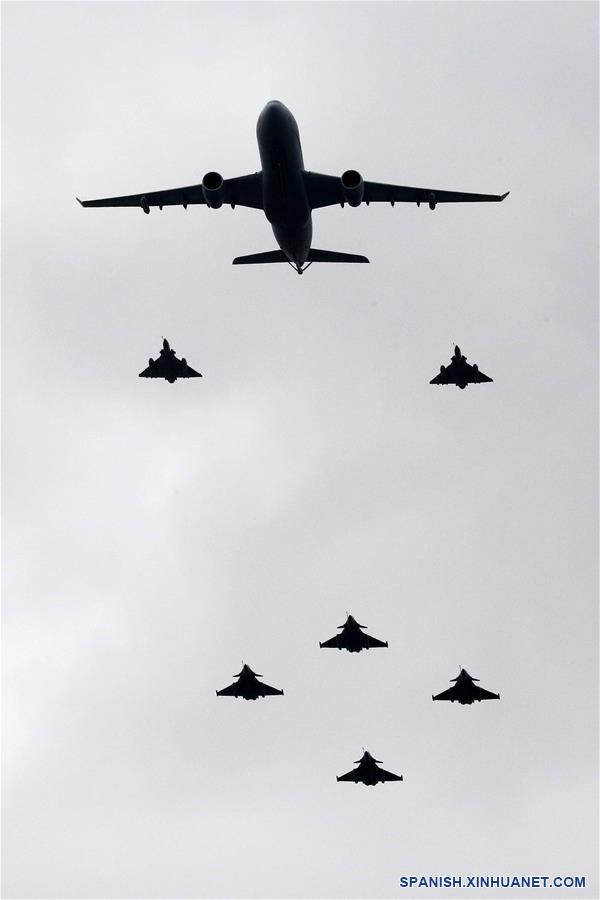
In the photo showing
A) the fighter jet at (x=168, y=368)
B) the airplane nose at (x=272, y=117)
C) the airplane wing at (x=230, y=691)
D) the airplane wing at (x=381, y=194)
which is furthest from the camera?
the fighter jet at (x=168, y=368)

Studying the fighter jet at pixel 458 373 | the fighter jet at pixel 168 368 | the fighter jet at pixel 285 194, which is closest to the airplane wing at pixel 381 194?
the fighter jet at pixel 285 194

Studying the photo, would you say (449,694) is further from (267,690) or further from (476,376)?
(476,376)

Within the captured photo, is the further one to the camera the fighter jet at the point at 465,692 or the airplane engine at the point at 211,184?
the fighter jet at the point at 465,692

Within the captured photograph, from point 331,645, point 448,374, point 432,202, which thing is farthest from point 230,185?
point 331,645

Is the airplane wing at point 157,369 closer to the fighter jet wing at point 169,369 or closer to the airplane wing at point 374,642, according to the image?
the fighter jet wing at point 169,369

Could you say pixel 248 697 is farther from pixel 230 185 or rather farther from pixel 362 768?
pixel 230 185

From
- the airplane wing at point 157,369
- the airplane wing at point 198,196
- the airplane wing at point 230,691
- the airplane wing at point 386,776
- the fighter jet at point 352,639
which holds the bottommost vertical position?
the airplane wing at point 386,776

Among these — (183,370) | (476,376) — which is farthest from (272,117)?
(476,376)
